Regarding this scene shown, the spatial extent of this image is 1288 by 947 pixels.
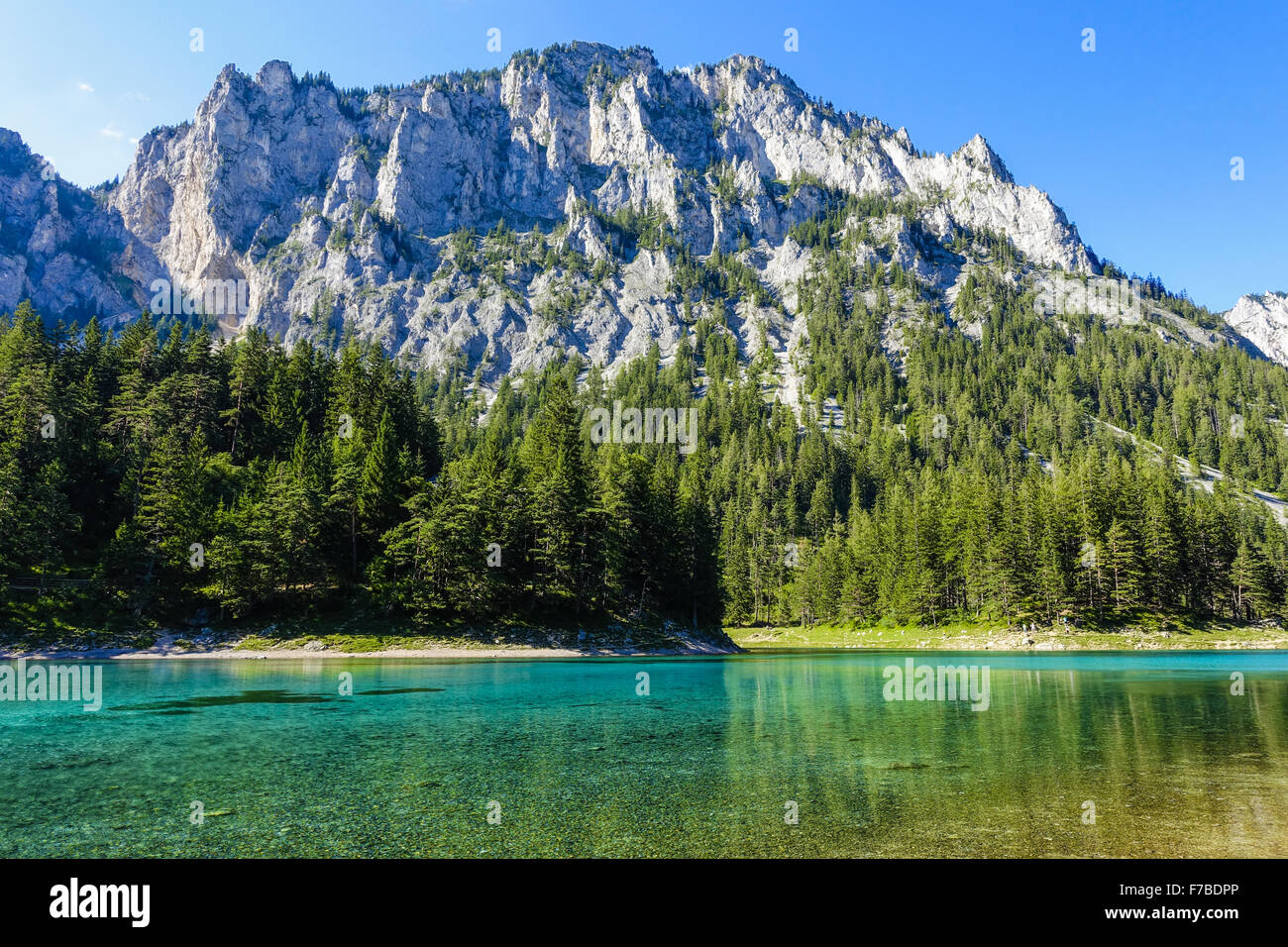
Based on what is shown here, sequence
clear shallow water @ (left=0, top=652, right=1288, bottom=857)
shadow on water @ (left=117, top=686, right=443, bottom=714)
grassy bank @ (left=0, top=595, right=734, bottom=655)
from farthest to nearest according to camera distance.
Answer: grassy bank @ (left=0, top=595, right=734, bottom=655) → shadow on water @ (left=117, top=686, right=443, bottom=714) → clear shallow water @ (left=0, top=652, right=1288, bottom=857)

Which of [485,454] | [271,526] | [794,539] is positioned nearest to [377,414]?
[485,454]

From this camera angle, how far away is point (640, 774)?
16.7 metres

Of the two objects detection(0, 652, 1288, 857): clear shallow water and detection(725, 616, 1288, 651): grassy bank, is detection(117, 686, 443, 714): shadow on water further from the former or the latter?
detection(725, 616, 1288, 651): grassy bank

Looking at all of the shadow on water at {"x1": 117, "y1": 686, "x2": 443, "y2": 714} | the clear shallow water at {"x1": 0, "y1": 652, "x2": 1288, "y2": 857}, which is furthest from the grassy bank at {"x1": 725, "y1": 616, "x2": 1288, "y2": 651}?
the shadow on water at {"x1": 117, "y1": 686, "x2": 443, "y2": 714}

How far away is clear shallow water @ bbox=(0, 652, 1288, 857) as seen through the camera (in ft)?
37.7

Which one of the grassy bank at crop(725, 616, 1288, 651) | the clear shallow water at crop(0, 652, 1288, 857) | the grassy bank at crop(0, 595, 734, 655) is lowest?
the grassy bank at crop(725, 616, 1288, 651)

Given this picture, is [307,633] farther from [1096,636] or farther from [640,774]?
[1096,636]

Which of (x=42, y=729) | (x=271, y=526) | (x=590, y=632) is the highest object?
(x=271, y=526)

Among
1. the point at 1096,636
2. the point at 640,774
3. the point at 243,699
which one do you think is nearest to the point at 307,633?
the point at 243,699

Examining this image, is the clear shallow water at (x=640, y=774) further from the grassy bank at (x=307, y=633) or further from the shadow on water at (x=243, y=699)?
the grassy bank at (x=307, y=633)

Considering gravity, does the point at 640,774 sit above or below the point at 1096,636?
above

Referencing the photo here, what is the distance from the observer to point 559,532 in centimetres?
6875
